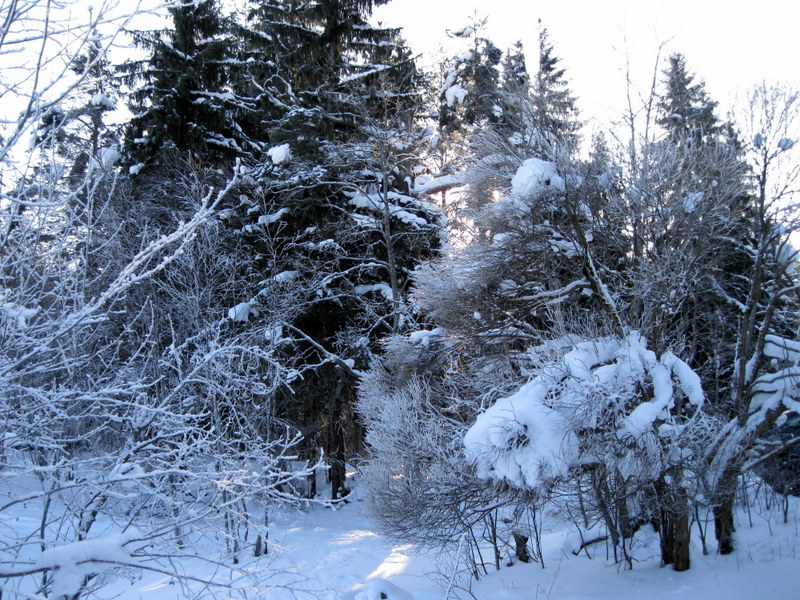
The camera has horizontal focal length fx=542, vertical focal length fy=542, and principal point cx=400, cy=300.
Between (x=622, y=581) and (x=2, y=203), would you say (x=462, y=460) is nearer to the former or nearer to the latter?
(x=622, y=581)

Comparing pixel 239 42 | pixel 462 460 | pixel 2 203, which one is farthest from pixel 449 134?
pixel 2 203

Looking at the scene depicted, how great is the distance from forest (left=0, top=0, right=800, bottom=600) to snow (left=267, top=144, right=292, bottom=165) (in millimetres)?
411

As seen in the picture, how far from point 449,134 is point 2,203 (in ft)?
46.4

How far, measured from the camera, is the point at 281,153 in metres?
12.8

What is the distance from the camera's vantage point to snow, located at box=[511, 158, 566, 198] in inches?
330

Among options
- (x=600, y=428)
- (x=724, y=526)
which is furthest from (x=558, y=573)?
(x=600, y=428)

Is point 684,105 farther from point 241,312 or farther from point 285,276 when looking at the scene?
point 241,312

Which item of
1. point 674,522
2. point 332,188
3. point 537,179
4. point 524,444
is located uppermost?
point 332,188

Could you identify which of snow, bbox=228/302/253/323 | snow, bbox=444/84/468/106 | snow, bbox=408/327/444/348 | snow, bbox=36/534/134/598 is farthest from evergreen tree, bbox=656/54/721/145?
snow, bbox=36/534/134/598

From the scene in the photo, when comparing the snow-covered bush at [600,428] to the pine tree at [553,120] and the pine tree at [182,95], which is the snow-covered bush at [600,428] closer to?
the pine tree at [553,120]

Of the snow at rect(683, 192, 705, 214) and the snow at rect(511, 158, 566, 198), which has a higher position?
the snow at rect(511, 158, 566, 198)

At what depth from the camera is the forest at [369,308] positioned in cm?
326

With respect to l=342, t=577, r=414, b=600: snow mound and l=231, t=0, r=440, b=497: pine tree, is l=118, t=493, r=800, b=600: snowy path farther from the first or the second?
l=231, t=0, r=440, b=497: pine tree

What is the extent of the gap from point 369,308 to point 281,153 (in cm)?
422
